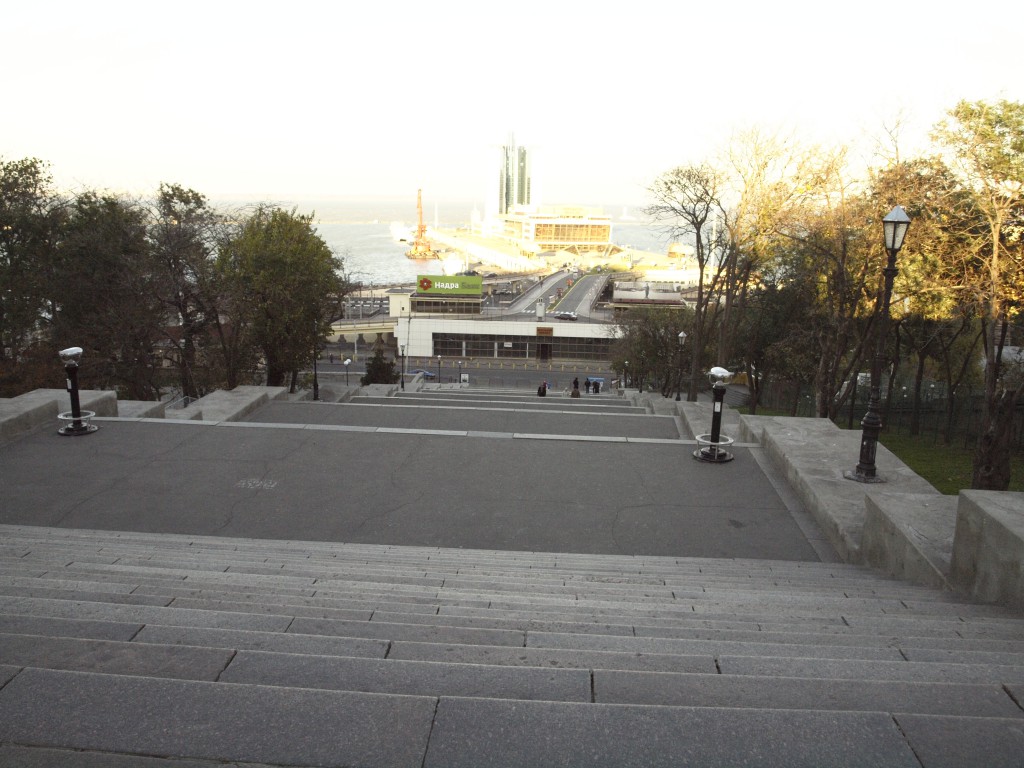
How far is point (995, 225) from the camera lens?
37.1 ft

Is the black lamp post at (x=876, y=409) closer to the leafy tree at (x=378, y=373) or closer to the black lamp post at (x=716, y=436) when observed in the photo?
the black lamp post at (x=716, y=436)

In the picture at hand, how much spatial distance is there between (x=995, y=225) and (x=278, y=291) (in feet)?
60.6

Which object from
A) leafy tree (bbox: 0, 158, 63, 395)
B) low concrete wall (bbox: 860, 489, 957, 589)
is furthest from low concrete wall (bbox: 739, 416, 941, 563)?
leafy tree (bbox: 0, 158, 63, 395)

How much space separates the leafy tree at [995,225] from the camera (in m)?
11.5

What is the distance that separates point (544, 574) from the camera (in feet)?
17.9

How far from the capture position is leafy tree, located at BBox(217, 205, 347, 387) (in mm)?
22080

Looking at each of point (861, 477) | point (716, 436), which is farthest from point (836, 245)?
point (861, 477)

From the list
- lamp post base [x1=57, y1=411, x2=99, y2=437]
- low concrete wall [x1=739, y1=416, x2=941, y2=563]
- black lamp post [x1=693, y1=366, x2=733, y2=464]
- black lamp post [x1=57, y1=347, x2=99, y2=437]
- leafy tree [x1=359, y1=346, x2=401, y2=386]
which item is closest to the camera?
low concrete wall [x1=739, y1=416, x2=941, y2=563]

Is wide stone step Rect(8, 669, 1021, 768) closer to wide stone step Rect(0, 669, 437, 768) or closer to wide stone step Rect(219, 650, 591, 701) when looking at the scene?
wide stone step Rect(0, 669, 437, 768)

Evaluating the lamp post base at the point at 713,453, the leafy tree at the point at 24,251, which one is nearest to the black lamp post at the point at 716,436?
the lamp post base at the point at 713,453

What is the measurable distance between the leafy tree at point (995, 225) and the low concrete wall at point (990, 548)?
25.5ft

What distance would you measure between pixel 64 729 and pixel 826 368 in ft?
61.9

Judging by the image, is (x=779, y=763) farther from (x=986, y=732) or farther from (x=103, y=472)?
(x=103, y=472)

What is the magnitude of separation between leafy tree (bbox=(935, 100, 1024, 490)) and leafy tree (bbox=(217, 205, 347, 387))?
17.7m
